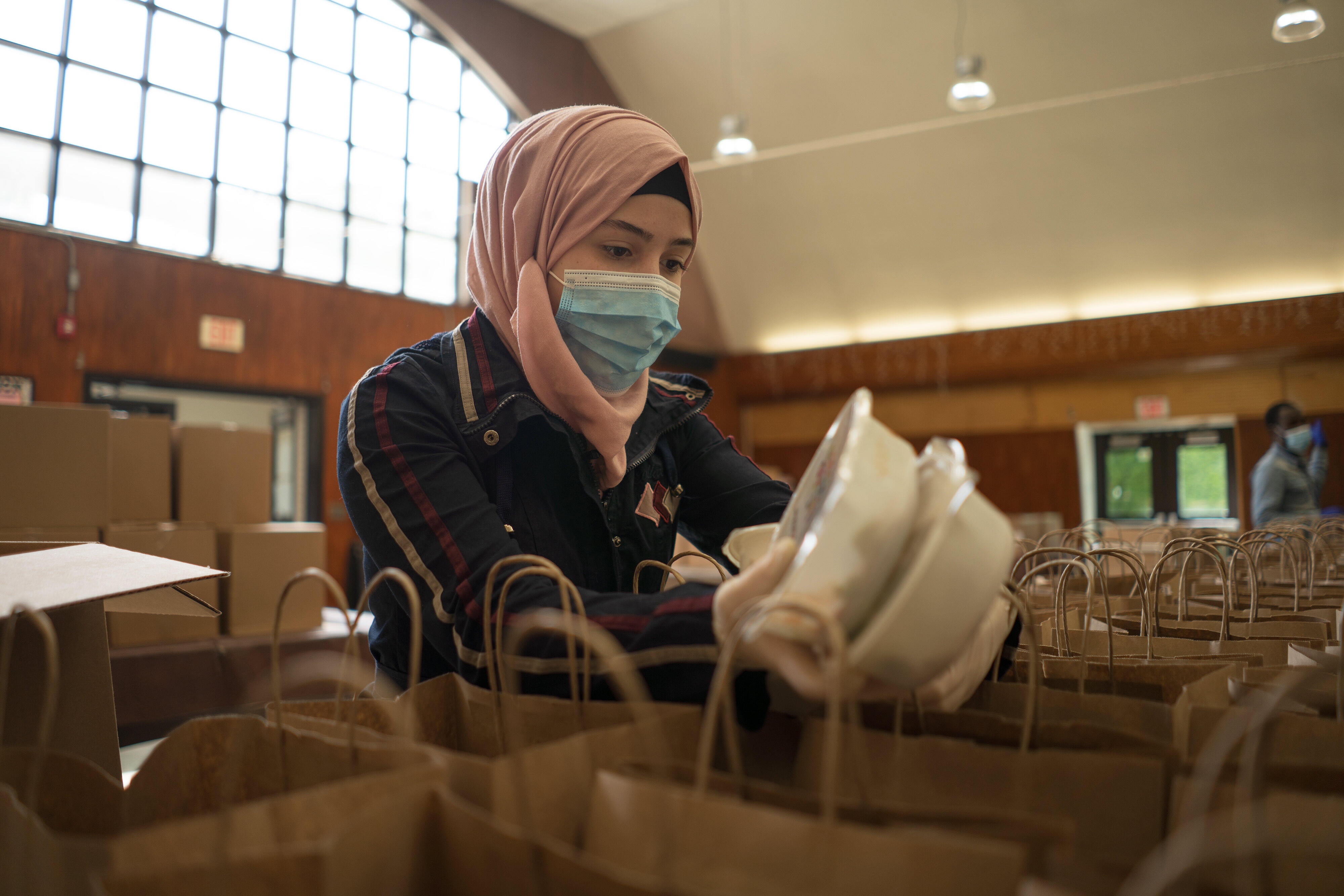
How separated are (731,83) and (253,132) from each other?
12.1ft

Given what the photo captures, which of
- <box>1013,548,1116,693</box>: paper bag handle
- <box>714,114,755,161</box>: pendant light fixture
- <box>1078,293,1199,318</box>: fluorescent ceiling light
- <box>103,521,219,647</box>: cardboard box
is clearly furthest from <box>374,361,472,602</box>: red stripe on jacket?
<box>1078,293,1199,318</box>: fluorescent ceiling light

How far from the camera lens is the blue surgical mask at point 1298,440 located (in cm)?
470

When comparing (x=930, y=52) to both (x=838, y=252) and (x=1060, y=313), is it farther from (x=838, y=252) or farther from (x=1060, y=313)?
(x=1060, y=313)

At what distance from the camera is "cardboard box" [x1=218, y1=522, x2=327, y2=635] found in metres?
3.22

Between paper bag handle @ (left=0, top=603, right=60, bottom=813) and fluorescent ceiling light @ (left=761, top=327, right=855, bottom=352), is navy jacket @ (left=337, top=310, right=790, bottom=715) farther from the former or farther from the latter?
fluorescent ceiling light @ (left=761, top=327, right=855, bottom=352)

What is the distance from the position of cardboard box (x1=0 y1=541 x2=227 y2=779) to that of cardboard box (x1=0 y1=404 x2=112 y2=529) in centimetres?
184

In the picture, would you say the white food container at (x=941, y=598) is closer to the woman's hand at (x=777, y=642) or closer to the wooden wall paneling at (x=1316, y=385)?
the woman's hand at (x=777, y=642)

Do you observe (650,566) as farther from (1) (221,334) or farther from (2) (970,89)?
(1) (221,334)

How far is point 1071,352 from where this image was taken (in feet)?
23.5

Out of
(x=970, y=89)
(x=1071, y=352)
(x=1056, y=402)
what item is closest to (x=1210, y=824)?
(x=970, y=89)

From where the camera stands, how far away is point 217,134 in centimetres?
525

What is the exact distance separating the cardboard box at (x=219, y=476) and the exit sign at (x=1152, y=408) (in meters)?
6.77

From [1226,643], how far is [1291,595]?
718 millimetres

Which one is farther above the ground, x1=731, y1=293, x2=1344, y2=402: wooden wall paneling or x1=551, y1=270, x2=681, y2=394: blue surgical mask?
x1=731, y1=293, x2=1344, y2=402: wooden wall paneling
